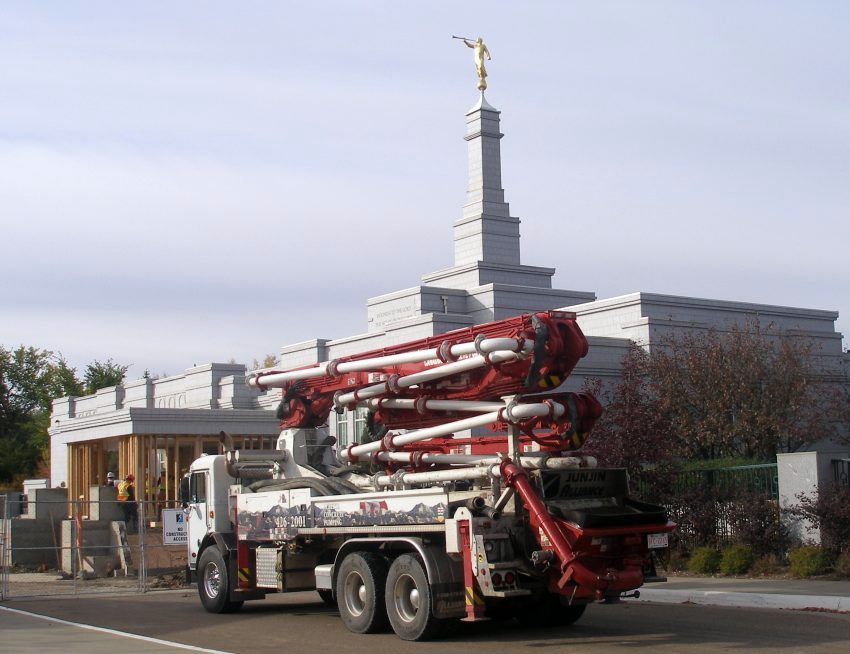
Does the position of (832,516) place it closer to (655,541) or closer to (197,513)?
(655,541)

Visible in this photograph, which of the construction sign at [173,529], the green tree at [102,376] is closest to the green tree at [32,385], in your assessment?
the green tree at [102,376]

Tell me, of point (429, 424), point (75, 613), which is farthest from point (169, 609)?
point (429, 424)

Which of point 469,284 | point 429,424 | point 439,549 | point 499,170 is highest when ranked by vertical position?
point 499,170

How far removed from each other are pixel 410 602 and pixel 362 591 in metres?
0.89

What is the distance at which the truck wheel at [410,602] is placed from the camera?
13348mm

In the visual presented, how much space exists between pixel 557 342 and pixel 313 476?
207 inches

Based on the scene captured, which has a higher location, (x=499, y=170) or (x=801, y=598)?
(x=499, y=170)

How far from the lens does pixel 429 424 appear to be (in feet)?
52.1

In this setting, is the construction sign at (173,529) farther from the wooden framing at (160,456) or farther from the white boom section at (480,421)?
the wooden framing at (160,456)

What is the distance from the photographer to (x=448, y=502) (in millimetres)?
13305

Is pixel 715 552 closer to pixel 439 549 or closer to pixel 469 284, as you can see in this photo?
pixel 439 549

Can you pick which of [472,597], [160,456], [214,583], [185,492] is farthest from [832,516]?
[160,456]

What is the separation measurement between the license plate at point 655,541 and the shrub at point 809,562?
A: 7823mm

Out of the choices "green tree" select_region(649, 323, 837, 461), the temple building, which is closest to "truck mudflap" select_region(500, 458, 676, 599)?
"green tree" select_region(649, 323, 837, 461)
